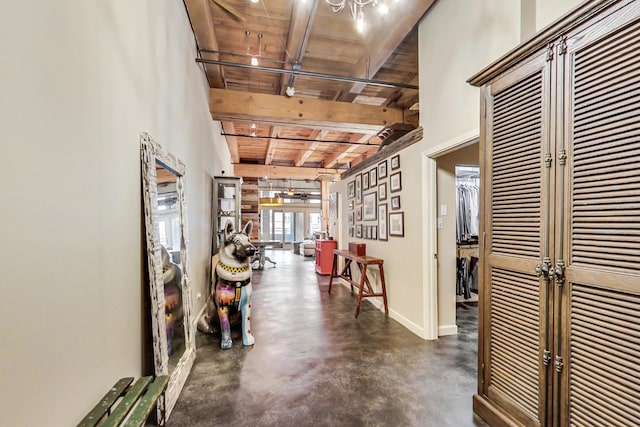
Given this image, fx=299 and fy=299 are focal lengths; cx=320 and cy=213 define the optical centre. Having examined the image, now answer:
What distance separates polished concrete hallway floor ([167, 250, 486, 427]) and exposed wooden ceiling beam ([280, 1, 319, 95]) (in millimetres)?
3335

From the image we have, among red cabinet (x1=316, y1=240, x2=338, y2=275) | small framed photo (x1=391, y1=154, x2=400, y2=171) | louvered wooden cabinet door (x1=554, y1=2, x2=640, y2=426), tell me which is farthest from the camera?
red cabinet (x1=316, y1=240, x2=338, y2=275)

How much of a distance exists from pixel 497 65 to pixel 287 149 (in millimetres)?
6749

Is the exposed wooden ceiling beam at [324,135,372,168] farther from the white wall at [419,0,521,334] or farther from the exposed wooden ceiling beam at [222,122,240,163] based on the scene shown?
the white wall at [419,0,521,334]

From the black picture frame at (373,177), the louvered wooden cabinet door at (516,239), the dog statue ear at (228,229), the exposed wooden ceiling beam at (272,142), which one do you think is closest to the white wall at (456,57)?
the louvered wooden cabinet door at (516,239)

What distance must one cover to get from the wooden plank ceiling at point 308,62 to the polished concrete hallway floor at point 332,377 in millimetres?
3009

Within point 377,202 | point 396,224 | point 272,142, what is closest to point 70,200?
point 396,224

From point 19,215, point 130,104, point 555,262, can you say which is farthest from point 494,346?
point 130,104

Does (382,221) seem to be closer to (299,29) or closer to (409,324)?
(409,324)

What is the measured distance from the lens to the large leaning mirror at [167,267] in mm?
1944

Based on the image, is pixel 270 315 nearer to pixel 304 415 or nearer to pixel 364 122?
pixel 304 415

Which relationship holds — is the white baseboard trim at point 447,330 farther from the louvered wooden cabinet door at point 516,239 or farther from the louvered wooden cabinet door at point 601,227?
the louvered wooden cabinet door at point 601,227

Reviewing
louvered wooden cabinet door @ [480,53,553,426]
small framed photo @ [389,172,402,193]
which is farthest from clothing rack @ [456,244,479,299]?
louvered wooden cabinet door @ [480,53,553,426]

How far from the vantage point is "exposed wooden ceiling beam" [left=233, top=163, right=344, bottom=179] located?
30.5 ft

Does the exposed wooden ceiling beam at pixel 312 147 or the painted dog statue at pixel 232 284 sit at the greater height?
the exposed wooden ceiling beam at pixel 312 147
